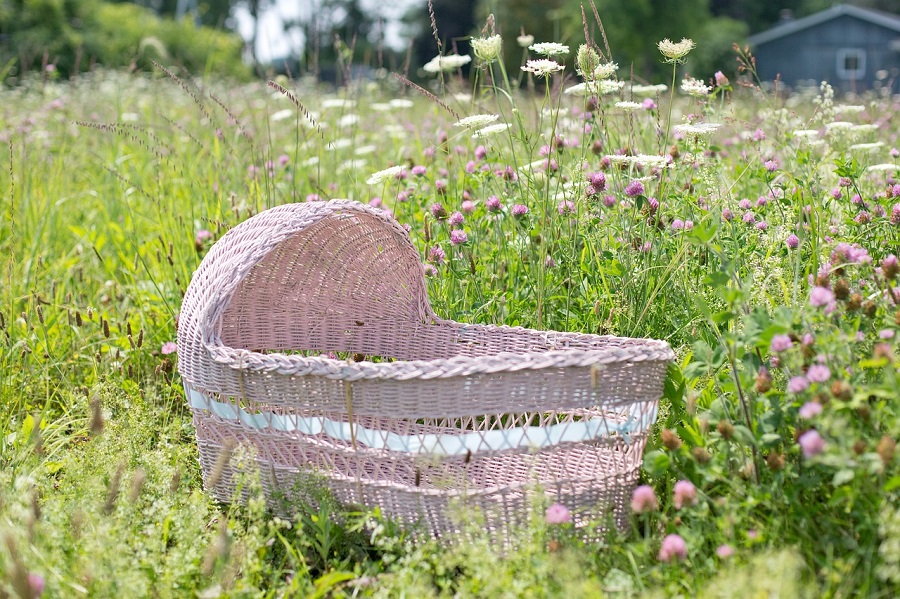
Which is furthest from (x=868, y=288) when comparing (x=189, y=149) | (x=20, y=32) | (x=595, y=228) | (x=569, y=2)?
(x=569, y=2)

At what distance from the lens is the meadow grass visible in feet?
4.70

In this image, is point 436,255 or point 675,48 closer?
point 675,48

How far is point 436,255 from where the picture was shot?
236cm

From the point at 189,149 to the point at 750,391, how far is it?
346cm

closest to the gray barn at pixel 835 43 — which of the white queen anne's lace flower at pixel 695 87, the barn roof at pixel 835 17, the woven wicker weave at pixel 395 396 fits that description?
the barn roof at pixel 835 17

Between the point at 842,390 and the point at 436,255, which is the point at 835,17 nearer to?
the point at 436,255

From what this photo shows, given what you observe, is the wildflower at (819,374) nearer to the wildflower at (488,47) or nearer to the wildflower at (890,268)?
the wildflower at (890,268)

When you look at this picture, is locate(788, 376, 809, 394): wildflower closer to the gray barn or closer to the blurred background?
the blurred background

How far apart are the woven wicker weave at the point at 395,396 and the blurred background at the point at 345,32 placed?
0.77 meters

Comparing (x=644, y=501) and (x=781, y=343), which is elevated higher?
(x=781, y=343)

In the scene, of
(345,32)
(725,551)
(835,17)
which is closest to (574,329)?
(725,551)

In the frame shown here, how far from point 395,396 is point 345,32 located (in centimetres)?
2156

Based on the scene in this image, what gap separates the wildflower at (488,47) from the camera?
6.57 feet

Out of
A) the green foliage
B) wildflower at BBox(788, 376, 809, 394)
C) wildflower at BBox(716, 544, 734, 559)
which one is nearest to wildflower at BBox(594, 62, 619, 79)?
wildflower at BBox(788, 376, 809, 394)
